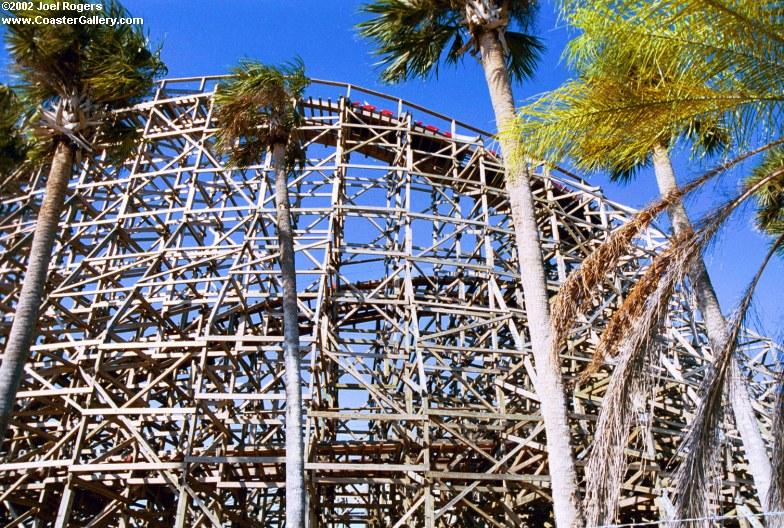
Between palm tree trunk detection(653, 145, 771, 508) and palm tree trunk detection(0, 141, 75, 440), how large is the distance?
7210 millimetres

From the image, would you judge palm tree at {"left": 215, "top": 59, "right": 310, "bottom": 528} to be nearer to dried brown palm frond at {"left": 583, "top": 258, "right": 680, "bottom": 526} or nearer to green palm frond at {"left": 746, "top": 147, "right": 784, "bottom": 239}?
dried brown palm frond at {"left": 583, "top": 258, "right": 680, "bottom": 526}

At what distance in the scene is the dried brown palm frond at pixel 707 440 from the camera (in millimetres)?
5051

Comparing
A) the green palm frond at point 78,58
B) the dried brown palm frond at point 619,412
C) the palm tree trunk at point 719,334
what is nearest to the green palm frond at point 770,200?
the palm tree trunk at point 719,334

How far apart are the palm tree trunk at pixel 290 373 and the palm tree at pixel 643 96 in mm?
3503

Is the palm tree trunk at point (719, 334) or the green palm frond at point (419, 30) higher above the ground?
the green palm frond at point (419, 30)

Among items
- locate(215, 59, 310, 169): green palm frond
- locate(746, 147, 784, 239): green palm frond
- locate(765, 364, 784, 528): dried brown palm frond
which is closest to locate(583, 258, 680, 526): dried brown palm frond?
locate(765, 364, 784, 528): dried brown palm frond

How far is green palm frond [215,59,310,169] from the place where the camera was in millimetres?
9398

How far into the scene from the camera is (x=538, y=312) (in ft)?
21.9

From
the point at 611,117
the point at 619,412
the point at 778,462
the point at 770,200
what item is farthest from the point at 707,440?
the point at 770,200

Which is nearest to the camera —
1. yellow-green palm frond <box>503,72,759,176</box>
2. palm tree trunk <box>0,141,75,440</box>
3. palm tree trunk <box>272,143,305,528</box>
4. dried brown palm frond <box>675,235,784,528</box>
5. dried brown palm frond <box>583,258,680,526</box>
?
dried brown palm frond <box>675,235,784,528</box>

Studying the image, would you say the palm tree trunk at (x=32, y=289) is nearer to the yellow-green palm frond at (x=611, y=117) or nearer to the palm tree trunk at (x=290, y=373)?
the palm tree trunk at (x=290, y=373)

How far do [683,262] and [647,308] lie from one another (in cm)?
50

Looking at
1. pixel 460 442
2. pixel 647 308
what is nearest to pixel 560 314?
pixel 647 308

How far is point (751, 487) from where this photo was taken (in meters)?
13.2
